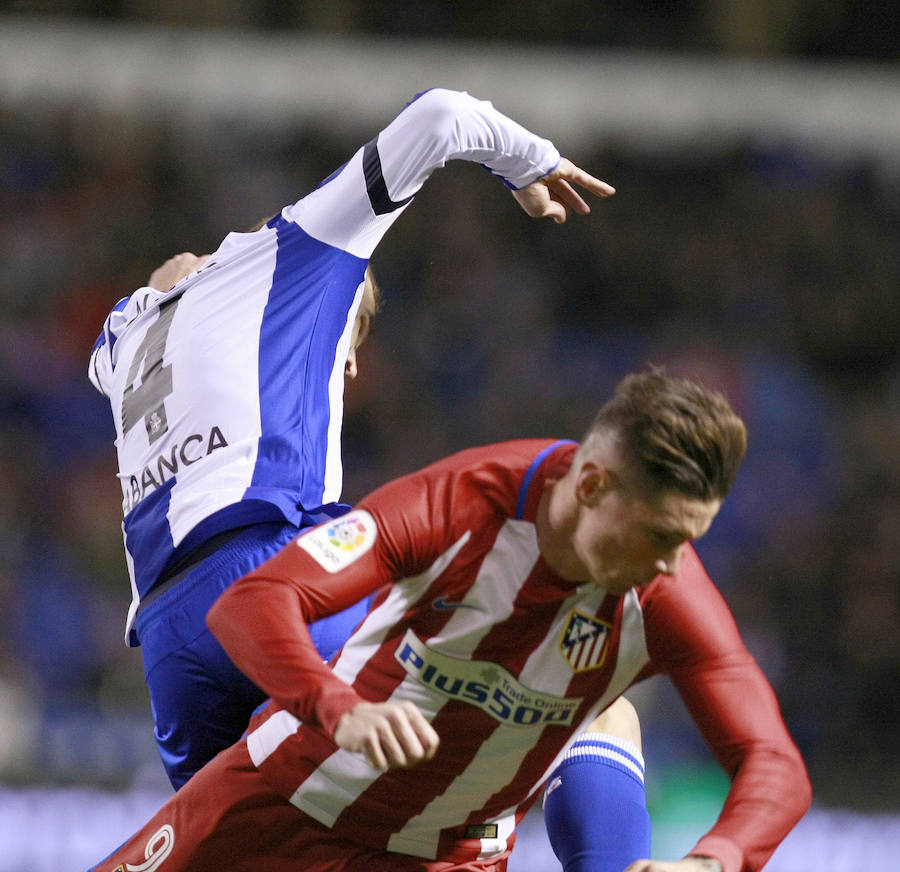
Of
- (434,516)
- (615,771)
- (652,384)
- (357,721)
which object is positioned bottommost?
(615,771)

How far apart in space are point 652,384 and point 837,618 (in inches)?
217

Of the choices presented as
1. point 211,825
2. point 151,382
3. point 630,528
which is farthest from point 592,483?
point 151,382

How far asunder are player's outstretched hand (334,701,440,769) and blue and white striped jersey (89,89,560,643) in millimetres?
973

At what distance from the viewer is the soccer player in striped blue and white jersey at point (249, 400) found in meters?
2.87

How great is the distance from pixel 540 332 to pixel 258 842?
246 inches

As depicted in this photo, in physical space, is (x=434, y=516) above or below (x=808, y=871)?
above

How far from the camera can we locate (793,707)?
684cm

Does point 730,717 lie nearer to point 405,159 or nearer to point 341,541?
point 341,541

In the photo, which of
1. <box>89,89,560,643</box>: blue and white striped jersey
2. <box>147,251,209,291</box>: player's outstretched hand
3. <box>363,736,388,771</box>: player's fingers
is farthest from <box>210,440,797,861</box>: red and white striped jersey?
<box>147,251,209,291</box>: player's outstretched hand

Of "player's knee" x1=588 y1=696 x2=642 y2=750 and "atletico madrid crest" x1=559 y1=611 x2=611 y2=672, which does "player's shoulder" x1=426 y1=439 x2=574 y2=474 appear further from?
"player's knee" x1=588 y1=696 x2=642 y2=750

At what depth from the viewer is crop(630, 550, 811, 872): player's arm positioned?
2.13 meters

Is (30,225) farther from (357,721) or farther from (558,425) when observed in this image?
(357,721)

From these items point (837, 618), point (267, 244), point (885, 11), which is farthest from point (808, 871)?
point (885, 11)

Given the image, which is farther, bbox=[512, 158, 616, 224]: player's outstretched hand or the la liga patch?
bbox=[512, 158, 616, 224]: player's outstretched hand
